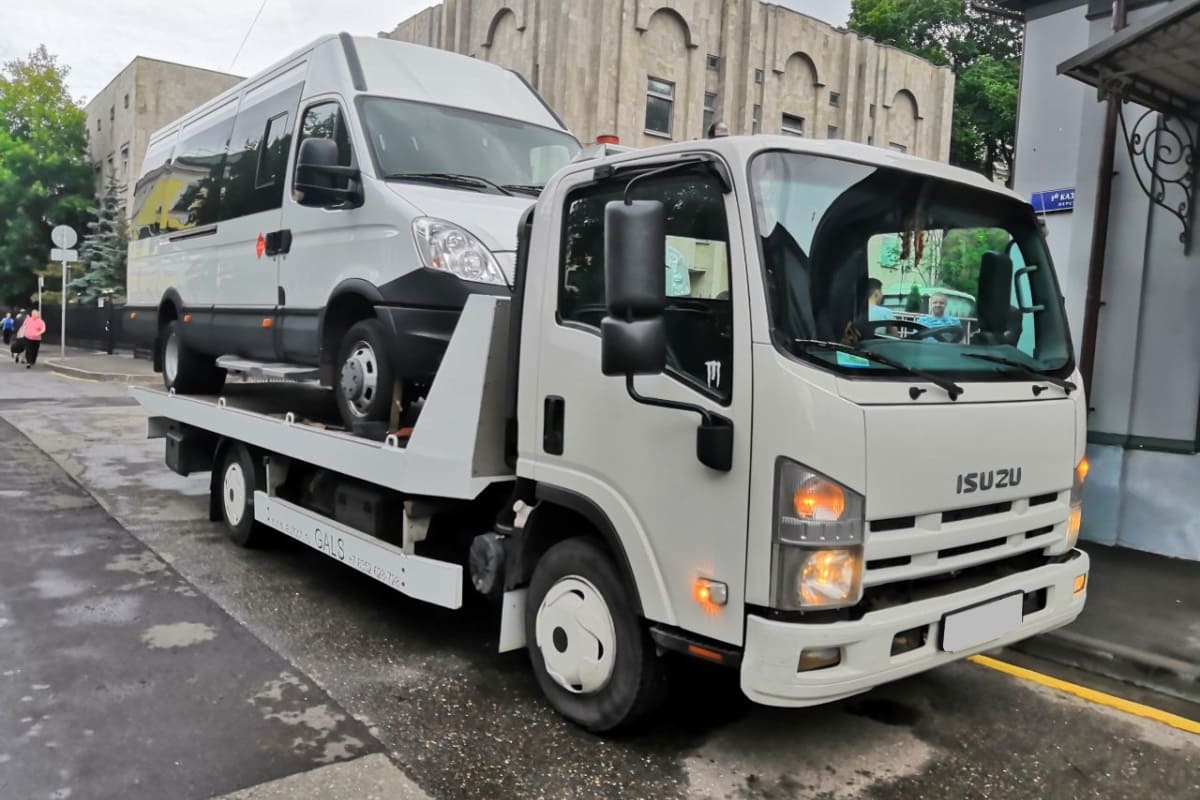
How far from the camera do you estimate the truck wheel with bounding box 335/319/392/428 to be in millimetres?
5266

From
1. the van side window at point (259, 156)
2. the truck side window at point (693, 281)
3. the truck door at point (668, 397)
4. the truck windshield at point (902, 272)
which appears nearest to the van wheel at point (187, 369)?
the van side window at point (259, 156)

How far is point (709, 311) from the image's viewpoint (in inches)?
131

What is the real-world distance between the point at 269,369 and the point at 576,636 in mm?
3525

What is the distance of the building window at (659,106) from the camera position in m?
23.2

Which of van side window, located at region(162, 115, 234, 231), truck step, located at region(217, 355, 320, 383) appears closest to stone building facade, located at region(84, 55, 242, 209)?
van side window, located at region(162, 115, 234, 231)

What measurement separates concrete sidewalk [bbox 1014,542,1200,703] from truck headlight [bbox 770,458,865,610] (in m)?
2.62

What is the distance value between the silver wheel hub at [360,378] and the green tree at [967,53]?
30.9 m

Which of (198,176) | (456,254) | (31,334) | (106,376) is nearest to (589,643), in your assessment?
(456,254)

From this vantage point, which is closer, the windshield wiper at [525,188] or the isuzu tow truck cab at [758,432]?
the isuzu tow truck cab at [758,432]

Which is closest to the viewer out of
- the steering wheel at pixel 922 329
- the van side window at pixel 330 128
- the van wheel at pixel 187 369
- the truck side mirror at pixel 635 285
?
the truck side mirror at pixel 635 285

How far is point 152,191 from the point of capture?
30.1ft

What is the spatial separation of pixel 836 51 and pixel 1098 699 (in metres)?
26.0

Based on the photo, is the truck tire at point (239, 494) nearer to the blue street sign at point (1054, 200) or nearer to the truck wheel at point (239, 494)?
the truck wheel at point (239, 494)

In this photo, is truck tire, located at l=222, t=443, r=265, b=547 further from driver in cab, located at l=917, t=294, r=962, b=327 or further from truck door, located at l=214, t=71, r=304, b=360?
driver in cab, located at l=917, t=294, r=962, b=327
